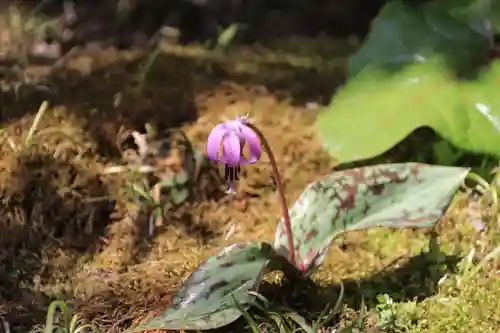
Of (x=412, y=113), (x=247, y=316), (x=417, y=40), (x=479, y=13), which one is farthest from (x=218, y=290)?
(x=479, y=13)

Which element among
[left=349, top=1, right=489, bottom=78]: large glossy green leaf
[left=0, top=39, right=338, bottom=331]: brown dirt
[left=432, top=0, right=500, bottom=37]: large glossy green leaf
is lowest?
[left=0, top=39, right=338, bottom=331]: brown dirt

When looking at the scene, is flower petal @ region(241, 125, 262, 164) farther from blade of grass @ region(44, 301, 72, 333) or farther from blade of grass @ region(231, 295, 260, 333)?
blade of grass @ region(44, 301, 72, 333)

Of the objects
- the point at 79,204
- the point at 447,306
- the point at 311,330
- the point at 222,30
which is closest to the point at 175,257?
the point at 79,204

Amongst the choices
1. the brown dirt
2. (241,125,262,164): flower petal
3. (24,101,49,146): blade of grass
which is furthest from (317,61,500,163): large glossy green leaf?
(24,101,49,146): blade of grass

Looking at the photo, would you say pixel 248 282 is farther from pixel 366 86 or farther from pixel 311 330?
pixel 366 86

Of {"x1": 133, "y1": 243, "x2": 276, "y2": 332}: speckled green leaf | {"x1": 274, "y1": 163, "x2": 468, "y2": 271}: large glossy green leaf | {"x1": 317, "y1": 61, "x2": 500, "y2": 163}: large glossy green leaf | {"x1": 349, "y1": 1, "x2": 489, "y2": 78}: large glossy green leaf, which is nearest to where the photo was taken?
{"x1": 133, "y1": 243, "x2": 276, "y2": 332}: speckled green leaf

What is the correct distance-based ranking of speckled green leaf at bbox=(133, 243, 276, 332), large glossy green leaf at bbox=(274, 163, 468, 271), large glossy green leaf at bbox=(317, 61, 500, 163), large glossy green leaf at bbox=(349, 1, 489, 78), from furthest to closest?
large glossy green leaf at bbox=(349, 1, 489, 78) < large glossy green leaf at bbox=(317, 61, 500, 163) < large glossy green leaf at bbox=(274, 163, 468, 271) < speckled green leaf at bbox=(133, 243, 276, 332)

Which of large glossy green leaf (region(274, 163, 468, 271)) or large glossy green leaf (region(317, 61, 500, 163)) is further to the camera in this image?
large glossy green leaf (region(317, 61, 500, 163))
